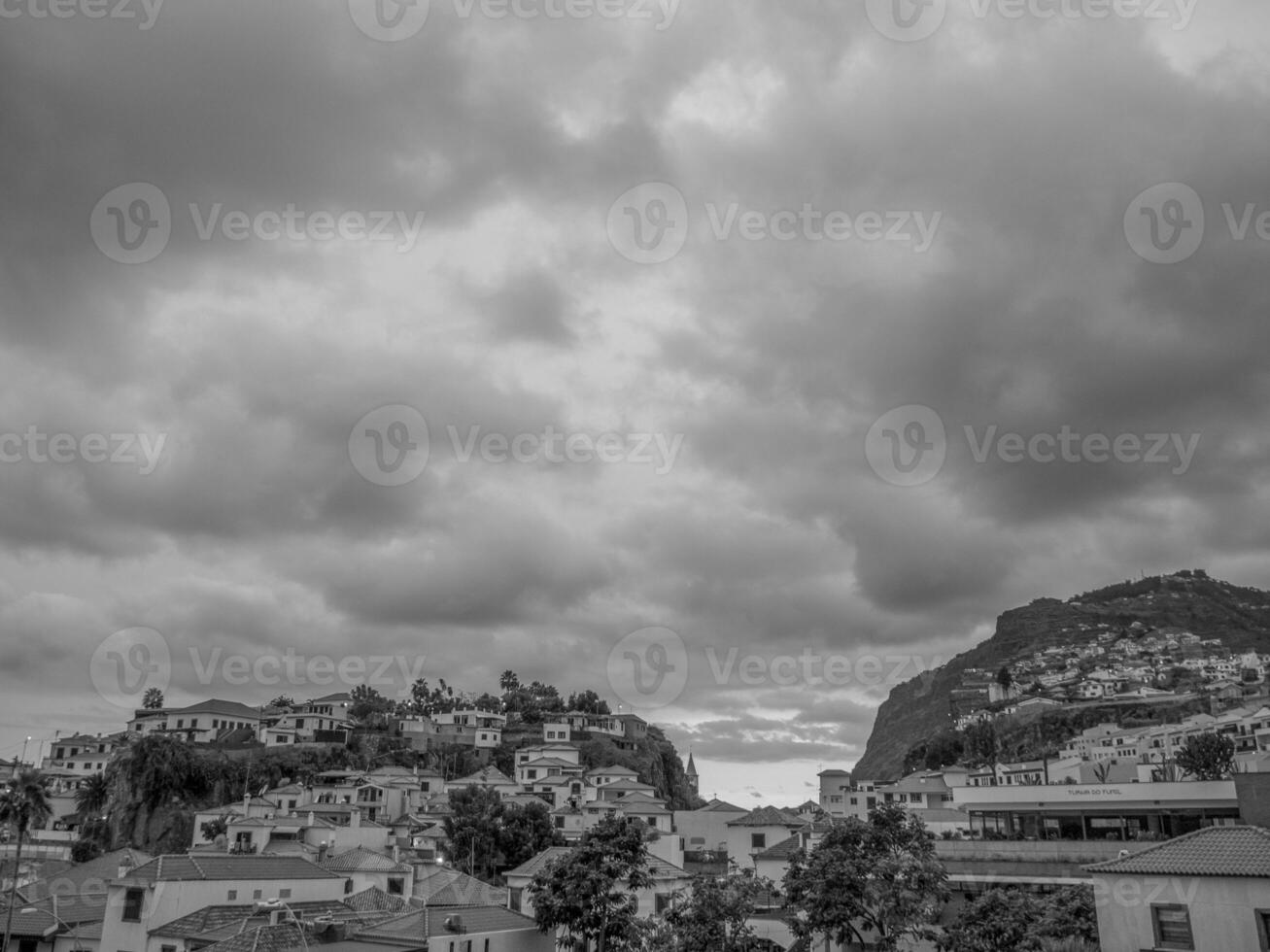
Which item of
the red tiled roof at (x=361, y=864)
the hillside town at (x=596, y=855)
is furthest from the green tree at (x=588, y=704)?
the red tiled roof at (x=361, y=864)

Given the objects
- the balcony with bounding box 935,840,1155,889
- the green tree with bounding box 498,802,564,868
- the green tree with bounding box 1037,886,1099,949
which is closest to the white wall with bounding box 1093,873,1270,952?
the green tree with bounding box 1037,886,1099,949

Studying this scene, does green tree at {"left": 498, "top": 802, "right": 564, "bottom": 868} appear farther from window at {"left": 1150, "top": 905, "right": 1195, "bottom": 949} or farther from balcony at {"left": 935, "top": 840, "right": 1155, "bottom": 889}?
window at {"left": 1150, "top": 905, "right": 1195, "bottom": 949}

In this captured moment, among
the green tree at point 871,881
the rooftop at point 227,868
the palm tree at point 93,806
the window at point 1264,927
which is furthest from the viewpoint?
the palm tree at point 93,806

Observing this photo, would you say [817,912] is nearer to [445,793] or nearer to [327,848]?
[327,848]

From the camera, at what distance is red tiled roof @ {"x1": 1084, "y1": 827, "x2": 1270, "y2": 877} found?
23.7m

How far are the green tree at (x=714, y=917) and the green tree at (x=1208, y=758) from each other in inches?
1741

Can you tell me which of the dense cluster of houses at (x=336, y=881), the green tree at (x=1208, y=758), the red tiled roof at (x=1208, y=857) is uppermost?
the green tree at (x=1208, y=758)

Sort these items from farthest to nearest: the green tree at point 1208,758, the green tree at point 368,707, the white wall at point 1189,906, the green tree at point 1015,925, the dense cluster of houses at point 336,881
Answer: the green tree at point 368,707 < the green tree at point 1208,758 < the dense cluster of houses at point 336,881 < the green tree at point 1015,925 < the white wall at point 1189,906

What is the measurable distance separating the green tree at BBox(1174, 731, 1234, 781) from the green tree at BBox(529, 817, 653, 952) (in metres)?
46.2

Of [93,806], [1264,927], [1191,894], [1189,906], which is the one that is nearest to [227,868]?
[1189,906]

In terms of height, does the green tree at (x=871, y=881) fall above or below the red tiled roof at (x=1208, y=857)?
below

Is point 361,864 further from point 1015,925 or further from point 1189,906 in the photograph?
point 1189,906

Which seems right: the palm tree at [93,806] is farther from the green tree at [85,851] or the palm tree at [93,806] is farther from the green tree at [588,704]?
the green tree at [588,704]

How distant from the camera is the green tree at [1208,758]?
221 feet
